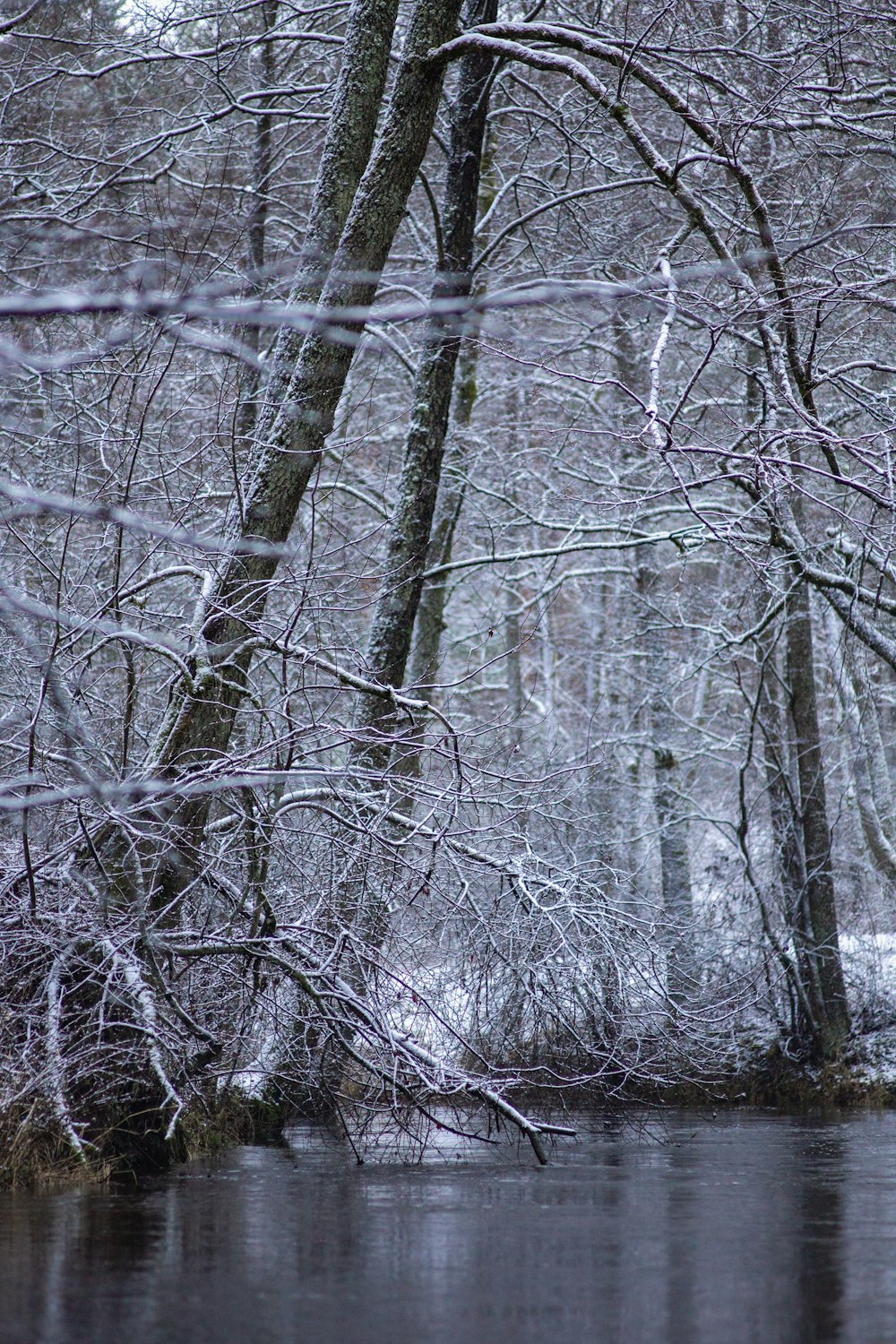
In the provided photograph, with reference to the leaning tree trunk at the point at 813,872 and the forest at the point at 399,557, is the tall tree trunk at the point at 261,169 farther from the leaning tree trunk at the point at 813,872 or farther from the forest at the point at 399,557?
the leaning tree trunk at the point at 813,872

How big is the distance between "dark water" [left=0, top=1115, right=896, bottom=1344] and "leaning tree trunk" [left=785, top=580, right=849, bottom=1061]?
5.80m

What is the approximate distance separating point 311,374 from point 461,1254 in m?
6.14

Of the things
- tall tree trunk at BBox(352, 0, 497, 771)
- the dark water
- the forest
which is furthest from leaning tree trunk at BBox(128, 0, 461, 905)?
the dark water

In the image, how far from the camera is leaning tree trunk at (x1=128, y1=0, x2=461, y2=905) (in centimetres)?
930

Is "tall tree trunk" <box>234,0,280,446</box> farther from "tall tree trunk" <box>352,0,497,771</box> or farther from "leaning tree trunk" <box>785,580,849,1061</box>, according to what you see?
"leaning tree trunk" <box>785,580,849,1061</box>

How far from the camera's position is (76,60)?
1368 centimetres

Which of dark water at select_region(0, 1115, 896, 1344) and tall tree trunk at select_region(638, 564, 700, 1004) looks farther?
tall tree trunk at select_region(638, 564, 700, 1004)

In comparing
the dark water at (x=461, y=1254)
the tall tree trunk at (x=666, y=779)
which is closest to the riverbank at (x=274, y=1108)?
the dark water at (x=461, y=1254)

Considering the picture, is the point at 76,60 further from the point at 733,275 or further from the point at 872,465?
the point at 872,465

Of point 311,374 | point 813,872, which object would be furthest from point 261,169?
point 813,872

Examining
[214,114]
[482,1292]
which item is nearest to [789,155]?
[214,114]

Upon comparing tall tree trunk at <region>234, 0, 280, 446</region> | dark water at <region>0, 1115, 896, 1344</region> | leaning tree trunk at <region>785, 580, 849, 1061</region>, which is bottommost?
dark water at <region>0, 1115, 896, 1344</region>

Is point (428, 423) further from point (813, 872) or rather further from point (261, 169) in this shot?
point (813, 872)

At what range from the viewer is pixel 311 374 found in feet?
34.2
